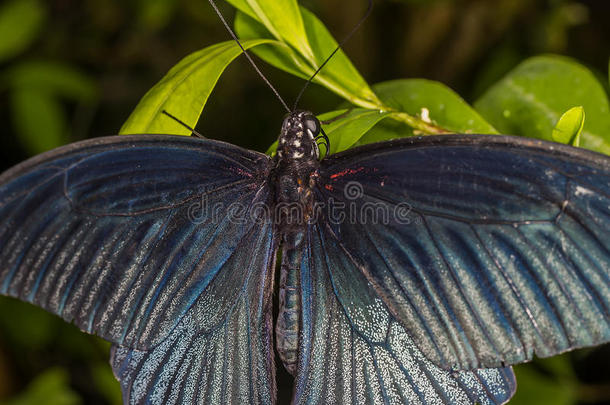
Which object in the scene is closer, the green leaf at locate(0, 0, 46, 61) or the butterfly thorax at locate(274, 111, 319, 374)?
the butterfly thorax at locate(274, 111, 319, 374)

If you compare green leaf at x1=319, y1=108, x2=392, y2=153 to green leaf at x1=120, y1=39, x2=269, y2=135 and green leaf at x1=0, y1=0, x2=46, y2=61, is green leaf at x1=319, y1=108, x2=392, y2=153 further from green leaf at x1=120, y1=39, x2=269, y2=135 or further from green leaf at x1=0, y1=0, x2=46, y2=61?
green leaf at x1=0, y1=0, x2=46, y2=61

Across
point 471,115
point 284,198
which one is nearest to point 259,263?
point 284,198

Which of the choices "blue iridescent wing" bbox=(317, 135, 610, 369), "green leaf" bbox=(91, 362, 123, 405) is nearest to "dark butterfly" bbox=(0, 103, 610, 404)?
"blue iridescent wing" bbox=(317, 135, 610, 369)

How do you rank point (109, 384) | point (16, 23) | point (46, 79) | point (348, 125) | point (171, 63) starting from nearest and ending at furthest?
point (348, 125)
point (109, 384)
point (16, 23)
point (46, 79)
point (171, 63)

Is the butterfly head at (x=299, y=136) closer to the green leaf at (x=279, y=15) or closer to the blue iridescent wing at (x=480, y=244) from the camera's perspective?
the blue iridescent wing at (x=480, y=244)

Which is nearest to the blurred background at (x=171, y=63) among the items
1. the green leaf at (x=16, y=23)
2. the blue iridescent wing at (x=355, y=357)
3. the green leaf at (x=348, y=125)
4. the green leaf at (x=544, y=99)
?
the green leaf at (x=16, y=23)

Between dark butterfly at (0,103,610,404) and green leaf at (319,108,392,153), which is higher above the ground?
green leaf at (319,108,392,153)

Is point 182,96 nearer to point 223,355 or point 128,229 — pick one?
point 128,229

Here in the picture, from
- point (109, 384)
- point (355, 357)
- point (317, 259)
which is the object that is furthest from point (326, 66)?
point (109, 384)
